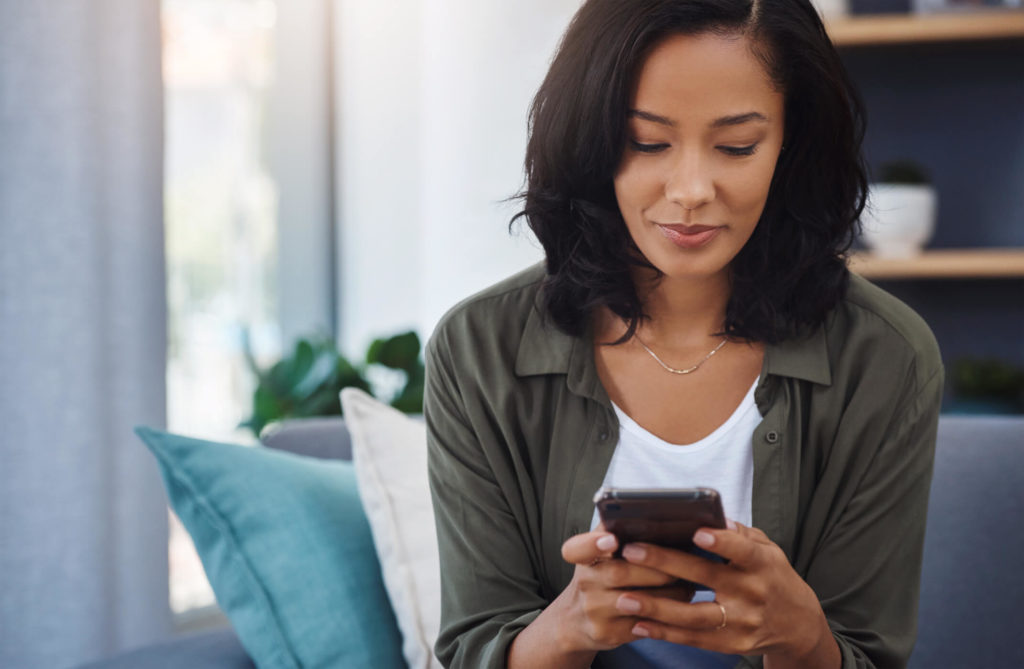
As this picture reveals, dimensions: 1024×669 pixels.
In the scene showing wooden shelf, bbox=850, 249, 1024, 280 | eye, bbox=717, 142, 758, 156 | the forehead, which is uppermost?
the forehead

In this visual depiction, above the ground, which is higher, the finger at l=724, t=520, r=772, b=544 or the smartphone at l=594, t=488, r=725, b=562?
the smartphone at l=594, t=488, r=725, b=562

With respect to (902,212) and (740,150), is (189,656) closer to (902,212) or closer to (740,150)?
(740,150)

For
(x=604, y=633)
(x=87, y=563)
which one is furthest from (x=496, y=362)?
(x=87, y=563)

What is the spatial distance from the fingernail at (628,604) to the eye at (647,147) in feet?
1.48

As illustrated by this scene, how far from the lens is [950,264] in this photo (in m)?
2.17

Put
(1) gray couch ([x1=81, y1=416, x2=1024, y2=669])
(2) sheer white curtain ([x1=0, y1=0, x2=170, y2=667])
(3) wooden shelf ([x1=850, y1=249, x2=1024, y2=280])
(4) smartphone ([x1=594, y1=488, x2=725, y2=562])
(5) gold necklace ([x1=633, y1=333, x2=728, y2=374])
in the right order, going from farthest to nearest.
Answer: (3) wooden shelf ([x1=850, y1=249, x2=1024, y2=280]), (2) sheer white curtain ([x1=0, y1=0, x2=170, y2=667]), (1) gray couch ([x1=81, y1=416, x2=1024, y2=669]), (5) gold necklace ([x1=633, y1=333, x2=728, y2=374]), (4) smartphone ([x1=594, y1=488, x2=725, y2=562])

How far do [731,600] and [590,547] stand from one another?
13cm

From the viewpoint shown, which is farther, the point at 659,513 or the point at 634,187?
the point at 634,187

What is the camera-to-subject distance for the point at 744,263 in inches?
45.7

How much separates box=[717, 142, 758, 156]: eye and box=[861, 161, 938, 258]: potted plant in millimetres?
1270

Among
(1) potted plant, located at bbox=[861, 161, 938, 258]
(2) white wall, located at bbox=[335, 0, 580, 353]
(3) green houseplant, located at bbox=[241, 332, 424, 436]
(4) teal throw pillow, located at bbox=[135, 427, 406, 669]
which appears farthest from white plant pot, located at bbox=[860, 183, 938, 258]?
(4) teal throw pillow, located at bbox=[135, 427, 406, 669]

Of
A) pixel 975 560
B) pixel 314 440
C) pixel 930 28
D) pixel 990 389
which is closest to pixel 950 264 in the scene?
pixel 990 389

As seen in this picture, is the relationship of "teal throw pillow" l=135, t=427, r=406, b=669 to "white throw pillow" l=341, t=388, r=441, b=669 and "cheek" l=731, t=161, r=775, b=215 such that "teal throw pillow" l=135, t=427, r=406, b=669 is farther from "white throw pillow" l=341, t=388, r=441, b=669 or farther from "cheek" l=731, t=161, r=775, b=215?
"cheek" l=731, t=161, r=775, b=215

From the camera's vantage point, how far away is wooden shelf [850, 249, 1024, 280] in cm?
214
